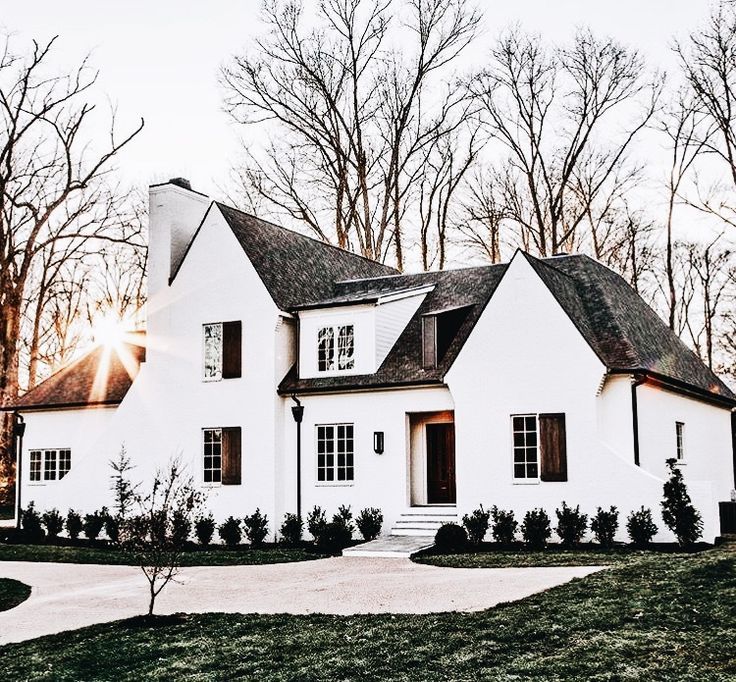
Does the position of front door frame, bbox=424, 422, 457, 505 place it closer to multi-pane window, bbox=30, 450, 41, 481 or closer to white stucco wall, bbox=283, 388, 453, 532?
white stucco wall, bbox=283, 388, 453, 532

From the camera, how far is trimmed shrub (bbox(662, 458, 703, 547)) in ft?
59.0

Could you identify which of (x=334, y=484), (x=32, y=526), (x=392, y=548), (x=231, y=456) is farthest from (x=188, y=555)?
(x=32, y=526)

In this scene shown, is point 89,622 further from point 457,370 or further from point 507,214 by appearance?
point 507,214

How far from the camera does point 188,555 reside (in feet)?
66.7

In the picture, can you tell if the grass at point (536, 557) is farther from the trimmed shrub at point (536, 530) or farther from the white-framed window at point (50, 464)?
the white-framed window at point (50, 464)

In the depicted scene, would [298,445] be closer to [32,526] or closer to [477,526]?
[477,526]

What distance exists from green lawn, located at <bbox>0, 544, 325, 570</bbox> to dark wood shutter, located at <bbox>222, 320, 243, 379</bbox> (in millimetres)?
4291

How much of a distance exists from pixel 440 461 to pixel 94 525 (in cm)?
881

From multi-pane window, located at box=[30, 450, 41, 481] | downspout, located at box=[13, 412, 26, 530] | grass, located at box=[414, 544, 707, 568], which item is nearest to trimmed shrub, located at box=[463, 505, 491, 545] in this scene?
grass, located at box=[414, 544, 707, 568]

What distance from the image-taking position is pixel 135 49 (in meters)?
14.8

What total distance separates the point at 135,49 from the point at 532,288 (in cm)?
977

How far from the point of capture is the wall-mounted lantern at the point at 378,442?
22.2 m

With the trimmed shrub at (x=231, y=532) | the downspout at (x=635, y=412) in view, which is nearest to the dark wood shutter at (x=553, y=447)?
the downspout at (x=635, y=412)

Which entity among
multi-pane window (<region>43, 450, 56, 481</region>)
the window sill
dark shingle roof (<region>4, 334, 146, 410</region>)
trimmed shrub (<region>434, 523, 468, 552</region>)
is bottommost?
trimmed shrub (<region>434, 523, 468, 552</region>)
